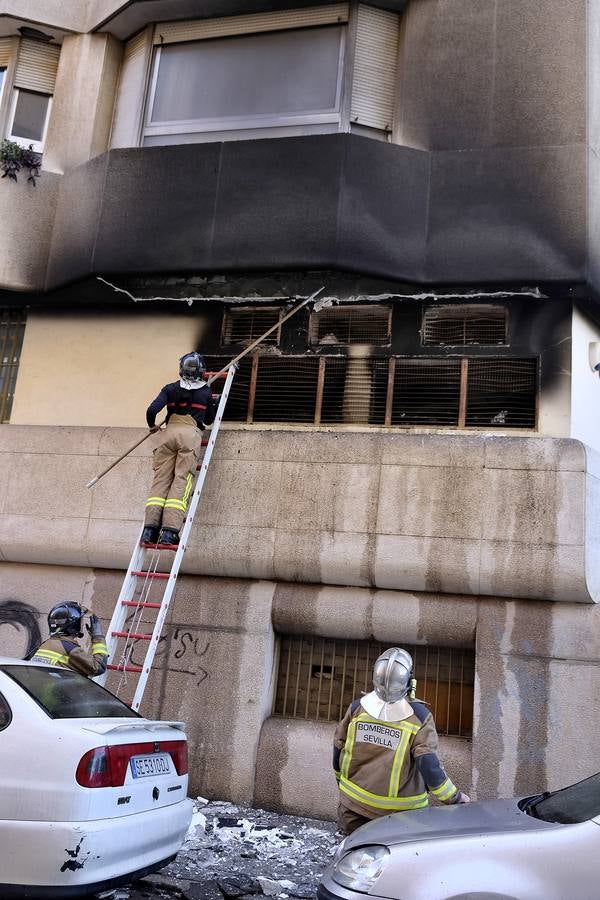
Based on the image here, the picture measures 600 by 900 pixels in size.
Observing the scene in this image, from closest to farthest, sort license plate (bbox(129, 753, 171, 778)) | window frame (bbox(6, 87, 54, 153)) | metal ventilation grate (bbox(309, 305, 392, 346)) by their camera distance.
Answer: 1. license plate (bbox(129, 753, 171, 778))
2. metal ventilation grate (bbox(309, 305, 392, 346))
3. window frame (bbox(6, 87, 54, 153))

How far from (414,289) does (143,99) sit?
3.90 meters

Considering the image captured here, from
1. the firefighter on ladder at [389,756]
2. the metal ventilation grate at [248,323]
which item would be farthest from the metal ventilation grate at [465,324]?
the firefighter on ladder at [389,756]

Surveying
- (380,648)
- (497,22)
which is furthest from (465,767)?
(497,22)

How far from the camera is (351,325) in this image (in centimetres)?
873

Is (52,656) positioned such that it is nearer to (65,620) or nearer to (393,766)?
(65,620)

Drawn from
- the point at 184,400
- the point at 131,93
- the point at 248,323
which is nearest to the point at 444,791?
the point at 184,400

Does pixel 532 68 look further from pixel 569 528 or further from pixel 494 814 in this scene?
pixel 494 814

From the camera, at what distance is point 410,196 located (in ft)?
27.0

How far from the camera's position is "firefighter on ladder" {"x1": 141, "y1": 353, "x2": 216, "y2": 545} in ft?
24.2

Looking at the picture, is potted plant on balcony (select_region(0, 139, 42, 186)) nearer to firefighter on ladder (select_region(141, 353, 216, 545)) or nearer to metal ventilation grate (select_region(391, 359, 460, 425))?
firefighter on ladder (select_region(141, 353, 216, 545))

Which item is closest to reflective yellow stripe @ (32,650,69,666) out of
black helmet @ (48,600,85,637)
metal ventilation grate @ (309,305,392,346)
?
black helmet @ (48,600,85,637)

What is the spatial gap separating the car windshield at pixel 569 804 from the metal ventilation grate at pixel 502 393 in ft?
14.0

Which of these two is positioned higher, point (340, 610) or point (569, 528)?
point (569, 528)

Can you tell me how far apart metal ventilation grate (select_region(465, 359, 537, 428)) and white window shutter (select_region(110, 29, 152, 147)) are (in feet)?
15.3
